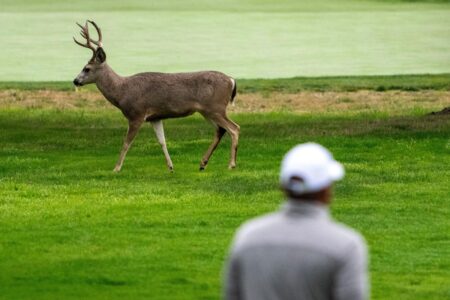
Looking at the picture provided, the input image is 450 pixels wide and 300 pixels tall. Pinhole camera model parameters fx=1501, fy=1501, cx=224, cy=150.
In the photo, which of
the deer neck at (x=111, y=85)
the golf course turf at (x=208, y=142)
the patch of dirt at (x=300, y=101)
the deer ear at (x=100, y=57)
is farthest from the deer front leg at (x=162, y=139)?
the patch of dirt at (x=300, y=101)

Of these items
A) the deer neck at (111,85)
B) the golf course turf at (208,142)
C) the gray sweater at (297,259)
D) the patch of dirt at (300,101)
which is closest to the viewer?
the gray sweater at (297,259)

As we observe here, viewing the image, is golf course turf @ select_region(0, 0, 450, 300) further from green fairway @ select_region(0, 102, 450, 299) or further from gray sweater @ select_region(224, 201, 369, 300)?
gray sweater @ select_region(224, 201, 369, 300)

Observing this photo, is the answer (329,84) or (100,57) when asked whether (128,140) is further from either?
(329,84)

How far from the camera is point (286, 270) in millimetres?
5863

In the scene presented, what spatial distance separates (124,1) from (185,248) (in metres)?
38.9

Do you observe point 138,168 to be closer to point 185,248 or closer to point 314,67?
point 185,248

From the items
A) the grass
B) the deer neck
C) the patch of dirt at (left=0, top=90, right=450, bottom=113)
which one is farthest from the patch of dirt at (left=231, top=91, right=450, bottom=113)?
the deer neck

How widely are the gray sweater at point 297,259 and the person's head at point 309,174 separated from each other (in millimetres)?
48

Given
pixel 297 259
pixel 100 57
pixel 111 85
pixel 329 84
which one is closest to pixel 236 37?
pixel 329 84

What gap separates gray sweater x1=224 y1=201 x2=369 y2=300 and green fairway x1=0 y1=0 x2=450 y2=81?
96.0 ft

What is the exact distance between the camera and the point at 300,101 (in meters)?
32.2

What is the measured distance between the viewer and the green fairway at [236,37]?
37.9 metres

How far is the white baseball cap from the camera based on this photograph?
5887 millimetres

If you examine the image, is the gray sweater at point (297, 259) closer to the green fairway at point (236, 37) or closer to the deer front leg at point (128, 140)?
the deer front leg at point (128, 140)
